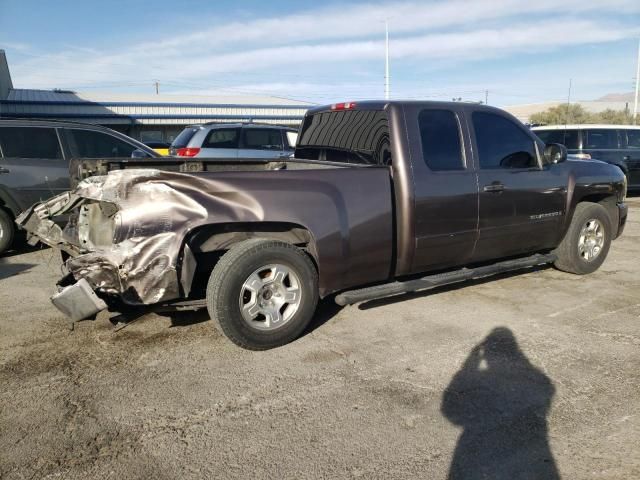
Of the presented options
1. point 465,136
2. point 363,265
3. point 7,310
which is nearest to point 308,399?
point 363,265

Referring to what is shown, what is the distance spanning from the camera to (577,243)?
5.83 m

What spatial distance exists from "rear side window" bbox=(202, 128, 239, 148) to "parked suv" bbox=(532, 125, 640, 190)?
282 inches

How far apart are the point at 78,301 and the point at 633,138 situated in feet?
44.4

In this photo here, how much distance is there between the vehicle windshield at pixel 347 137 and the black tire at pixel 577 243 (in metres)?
2.64

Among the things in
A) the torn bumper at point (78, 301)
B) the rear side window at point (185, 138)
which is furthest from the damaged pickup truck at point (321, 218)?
the rear side window at point (185, 138)

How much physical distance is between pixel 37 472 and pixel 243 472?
39.0 inches

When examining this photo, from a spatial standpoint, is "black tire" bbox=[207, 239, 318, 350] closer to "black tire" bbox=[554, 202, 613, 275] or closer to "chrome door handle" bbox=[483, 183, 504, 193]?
"chrome door handle" bbox=[483, 183, 504, 193]

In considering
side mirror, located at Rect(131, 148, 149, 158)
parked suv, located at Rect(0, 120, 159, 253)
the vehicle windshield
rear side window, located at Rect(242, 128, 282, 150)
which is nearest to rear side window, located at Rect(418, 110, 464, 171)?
the vehicle windshield

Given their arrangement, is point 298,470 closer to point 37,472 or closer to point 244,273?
point 37,472

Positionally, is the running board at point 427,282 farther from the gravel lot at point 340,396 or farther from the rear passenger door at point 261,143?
the rear passenger door at point 261,143

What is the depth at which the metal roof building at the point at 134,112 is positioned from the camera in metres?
29.0

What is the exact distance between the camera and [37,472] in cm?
254

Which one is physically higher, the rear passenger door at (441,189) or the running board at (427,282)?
the rear passenger door at (441,189)

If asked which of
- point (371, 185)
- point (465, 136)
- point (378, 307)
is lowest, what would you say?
point (378, 307)
